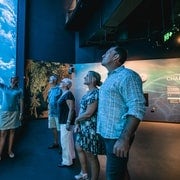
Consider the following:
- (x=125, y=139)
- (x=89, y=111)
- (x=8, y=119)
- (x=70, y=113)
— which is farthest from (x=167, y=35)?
(x=125, y=139)

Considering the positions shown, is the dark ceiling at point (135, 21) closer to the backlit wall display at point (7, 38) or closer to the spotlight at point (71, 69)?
the spotlight at point (71, 69)

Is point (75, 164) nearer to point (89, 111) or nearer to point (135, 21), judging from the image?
point (89, 111)

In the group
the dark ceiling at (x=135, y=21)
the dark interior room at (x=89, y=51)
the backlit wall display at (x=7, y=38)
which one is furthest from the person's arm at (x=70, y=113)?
the backlit wall display at (x=7, y=38)

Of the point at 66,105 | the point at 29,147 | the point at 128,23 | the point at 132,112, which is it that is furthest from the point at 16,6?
the point at 132,112

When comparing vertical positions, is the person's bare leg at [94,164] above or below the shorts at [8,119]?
below

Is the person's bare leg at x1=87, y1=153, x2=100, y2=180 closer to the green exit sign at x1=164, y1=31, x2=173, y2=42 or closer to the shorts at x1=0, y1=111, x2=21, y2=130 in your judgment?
the shorts at x1=0, y1=111, x2=21, y2=130

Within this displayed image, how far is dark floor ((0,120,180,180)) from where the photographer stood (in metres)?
3.17

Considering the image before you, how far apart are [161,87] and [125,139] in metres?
7.62

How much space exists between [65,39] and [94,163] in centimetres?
780

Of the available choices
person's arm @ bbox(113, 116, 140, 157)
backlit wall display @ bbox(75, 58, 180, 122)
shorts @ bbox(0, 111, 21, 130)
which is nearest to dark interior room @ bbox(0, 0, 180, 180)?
backlit wall display @ bbox(75, 58, 180, 122)

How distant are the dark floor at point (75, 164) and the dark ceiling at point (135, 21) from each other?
9.58 feet

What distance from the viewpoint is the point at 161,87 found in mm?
8578

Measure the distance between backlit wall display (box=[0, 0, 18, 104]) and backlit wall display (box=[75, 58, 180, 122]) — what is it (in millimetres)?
4430

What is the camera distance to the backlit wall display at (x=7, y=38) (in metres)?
6.83
